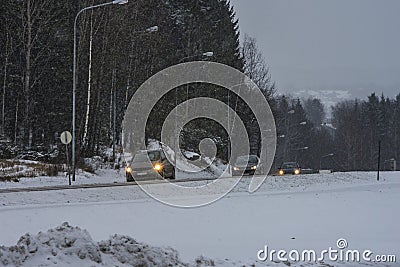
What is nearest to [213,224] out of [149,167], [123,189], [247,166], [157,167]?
[123,189]

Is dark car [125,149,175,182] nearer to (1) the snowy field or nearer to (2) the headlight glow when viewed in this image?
(2) the headlight glow

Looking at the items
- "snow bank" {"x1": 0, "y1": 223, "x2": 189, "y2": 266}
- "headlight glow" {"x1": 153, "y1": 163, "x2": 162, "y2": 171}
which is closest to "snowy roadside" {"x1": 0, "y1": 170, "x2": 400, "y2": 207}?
"headlight glow" {"x1": 153, "y1": 163, "x2": 162, "y2": 171}

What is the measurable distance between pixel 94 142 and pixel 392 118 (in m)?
100

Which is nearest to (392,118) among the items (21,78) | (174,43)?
(174,43)

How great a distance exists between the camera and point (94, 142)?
147 feet

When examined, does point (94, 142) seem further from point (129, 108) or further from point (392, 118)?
point (392, 118)

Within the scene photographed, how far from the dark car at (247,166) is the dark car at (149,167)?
9.72 metres

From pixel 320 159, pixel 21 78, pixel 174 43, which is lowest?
pixel 320 159

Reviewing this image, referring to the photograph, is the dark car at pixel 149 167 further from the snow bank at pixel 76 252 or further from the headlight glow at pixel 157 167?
the snow bank at pixel 76 252

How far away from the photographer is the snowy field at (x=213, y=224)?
11.9 metres

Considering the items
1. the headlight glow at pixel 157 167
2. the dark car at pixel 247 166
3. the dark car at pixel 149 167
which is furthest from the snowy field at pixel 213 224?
the dark car at pixel 247 166

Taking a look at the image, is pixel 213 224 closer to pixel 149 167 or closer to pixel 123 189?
pixel 123 189

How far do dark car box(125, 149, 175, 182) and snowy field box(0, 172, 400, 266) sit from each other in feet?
16.3

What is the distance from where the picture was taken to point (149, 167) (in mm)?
30156
